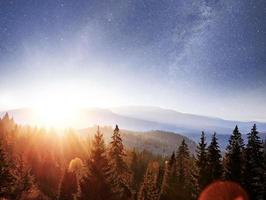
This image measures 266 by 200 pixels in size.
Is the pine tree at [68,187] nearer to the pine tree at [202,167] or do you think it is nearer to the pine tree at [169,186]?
the pine tree at [202,167]

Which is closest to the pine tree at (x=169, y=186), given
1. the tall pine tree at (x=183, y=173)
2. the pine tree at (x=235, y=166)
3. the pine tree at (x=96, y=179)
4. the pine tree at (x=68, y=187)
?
the tall pine tree at (x=183, y=173)

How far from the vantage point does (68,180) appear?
4669cm

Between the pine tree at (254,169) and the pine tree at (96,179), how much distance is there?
952 inches

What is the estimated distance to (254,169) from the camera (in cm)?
4353

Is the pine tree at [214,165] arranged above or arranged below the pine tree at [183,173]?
above

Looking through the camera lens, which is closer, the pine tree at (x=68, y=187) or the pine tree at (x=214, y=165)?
the pine tree at (x=68, y=187)

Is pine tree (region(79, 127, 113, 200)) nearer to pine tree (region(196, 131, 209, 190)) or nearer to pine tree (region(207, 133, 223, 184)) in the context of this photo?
pine tree (region(196, 131, 209, 190))

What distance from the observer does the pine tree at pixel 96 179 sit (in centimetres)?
2520

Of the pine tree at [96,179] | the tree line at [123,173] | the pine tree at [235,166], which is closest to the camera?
the pine tree at [96,179]

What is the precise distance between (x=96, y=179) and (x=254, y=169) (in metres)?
26.7

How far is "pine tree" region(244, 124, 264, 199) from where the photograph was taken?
42.1 metres

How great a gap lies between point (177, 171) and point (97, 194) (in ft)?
159

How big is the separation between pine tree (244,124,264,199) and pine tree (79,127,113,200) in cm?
2417

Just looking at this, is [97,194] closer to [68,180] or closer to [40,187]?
[68,180]
